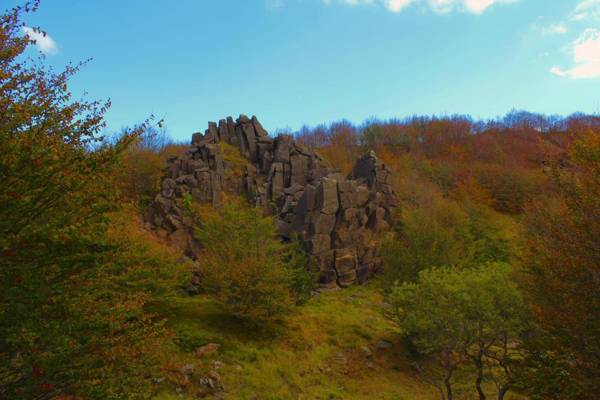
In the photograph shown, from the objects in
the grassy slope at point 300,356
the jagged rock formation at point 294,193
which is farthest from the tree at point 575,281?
the jagged rock formation at point 294,193

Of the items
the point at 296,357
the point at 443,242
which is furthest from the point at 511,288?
the point at 443,242

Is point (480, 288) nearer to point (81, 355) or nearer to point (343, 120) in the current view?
point (81, 355)

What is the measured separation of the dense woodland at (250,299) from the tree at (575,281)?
0.14 feet

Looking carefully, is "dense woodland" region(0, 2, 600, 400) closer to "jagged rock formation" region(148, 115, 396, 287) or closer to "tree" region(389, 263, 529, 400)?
"tree" region(389, 263, 529, 400)

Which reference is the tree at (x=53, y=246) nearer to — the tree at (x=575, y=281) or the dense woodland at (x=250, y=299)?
the dense woodland at (x=250, y=299)

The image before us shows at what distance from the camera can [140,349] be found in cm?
903

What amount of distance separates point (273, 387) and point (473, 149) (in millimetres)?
73495

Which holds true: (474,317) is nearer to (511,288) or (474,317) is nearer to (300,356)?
(511,288)

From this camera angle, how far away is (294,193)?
43000 millimetres

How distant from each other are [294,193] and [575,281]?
3460 centimetres

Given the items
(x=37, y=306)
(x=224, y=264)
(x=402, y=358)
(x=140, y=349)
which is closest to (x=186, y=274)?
(x=224, y=264)

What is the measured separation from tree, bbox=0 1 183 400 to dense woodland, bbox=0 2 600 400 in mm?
32

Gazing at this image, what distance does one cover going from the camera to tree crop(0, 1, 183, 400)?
6375mm

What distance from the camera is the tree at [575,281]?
8.82 metres
